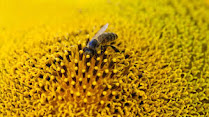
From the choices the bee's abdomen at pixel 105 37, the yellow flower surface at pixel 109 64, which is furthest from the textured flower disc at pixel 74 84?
the bee's abdomen at pixel 105 37

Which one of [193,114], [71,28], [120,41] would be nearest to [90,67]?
[120,41]

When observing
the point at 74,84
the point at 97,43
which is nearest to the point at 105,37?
the point at 97,43

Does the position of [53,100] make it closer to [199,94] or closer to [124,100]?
[124,100]

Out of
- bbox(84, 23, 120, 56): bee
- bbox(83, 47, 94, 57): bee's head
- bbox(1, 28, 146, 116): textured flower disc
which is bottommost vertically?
bbox(1, 28, 146, 116): textured flower disc

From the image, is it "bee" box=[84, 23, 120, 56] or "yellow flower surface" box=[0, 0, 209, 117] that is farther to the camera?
"bee" box=[84, 23, 120, 56]

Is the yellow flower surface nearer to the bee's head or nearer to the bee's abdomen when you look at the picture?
the bee's head

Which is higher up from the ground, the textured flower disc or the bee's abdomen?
the bee's abdomen

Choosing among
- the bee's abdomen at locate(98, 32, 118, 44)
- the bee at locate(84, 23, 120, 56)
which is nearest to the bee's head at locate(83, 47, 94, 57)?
the bee at locate(84, 23, 120, 56)

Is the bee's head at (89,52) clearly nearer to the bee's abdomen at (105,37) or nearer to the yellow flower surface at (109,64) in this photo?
the yellow flower surface at (109,64)

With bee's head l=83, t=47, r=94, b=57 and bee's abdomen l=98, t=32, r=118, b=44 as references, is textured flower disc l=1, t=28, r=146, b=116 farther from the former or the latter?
bee's abdomen l=98, t=32, r=118, b=44
